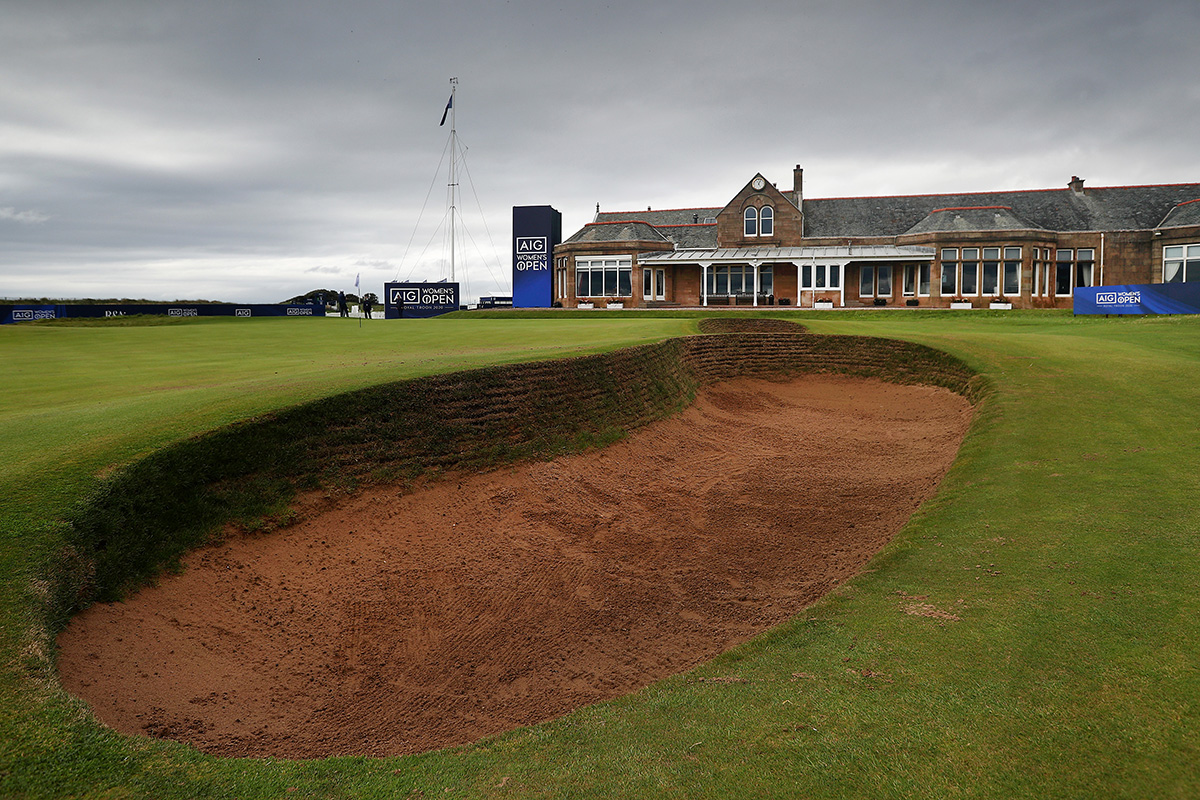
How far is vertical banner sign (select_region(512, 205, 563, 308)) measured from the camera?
5491cm

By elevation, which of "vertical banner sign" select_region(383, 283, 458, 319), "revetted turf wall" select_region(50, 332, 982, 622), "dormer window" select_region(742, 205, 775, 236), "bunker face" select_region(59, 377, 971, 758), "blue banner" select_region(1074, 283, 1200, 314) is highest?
"dormer window" select_region(742, 205, 775, 236)

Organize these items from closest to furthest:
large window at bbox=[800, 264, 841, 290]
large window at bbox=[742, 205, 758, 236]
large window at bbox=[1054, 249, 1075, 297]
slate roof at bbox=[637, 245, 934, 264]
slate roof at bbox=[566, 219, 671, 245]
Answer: slate roof at bbox=[637, 245, 934, 264] < large window at bbox=[1054, 249, 1075, 297] < large window at bbox=[800, 264, 841, 290] < large window at bbox=[742, 205, 758, 236] < slate roof at bbox=[566, 219, 671, 245]

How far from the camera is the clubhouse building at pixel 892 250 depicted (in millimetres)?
45781

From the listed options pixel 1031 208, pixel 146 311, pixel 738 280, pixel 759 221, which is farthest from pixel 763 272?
pixel 146 311

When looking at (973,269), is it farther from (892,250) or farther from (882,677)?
(882,677)

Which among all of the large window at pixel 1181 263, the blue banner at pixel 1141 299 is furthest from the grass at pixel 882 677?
the large window at pixel 1181 263

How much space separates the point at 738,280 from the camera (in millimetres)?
50500

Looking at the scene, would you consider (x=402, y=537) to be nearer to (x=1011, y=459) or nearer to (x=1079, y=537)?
(x=1079, y=537)

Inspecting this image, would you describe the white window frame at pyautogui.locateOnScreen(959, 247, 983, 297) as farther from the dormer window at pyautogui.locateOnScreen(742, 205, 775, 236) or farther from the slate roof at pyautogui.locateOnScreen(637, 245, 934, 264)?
the dormer window at pyautogui.locateOnScreen(742, 205, 775, 236)

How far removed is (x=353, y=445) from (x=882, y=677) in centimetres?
761

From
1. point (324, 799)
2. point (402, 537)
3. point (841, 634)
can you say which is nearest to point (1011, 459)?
point (841, 634)

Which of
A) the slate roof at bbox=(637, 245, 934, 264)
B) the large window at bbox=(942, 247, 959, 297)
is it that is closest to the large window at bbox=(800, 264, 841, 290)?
the slate roof at bbox=(637, 245, 934, 264)

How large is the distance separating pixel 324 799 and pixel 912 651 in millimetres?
4427

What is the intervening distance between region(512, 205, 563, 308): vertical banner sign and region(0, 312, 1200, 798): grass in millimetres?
44346
